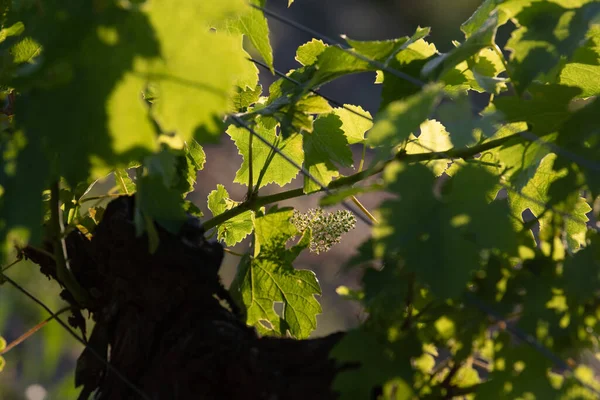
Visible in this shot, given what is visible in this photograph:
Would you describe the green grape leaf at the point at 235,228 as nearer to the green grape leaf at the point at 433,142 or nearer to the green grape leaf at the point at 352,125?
the green grape leaf at the point at 352,125

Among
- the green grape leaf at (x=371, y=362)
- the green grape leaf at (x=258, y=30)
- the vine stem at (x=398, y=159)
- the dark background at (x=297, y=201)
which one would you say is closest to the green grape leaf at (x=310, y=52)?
the green grape leaf at (x=258, y=30)

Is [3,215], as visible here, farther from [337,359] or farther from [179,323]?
[337,359]

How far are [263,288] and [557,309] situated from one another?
49cm

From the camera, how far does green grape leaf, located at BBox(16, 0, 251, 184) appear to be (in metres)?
0.67

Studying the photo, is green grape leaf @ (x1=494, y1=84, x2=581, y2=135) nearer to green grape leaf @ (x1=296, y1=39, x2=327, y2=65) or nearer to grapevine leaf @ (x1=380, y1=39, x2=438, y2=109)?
grapevine leaf @ (x1=380, y1=39, x2=438, y2=109)

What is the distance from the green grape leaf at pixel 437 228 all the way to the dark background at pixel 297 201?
81mm

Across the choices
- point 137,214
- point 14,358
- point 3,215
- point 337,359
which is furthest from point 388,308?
point 14,358

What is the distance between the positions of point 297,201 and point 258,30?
378 centimetres

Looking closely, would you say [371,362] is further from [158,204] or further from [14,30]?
[14,30]

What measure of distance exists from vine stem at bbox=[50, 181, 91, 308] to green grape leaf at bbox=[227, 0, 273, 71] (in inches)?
13.9

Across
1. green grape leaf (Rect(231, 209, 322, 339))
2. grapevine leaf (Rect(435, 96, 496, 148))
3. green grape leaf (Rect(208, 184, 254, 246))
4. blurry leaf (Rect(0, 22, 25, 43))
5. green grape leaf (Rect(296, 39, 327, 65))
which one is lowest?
green grape leaf (Rect(208, 184, 254, 246))

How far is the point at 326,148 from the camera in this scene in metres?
1.15

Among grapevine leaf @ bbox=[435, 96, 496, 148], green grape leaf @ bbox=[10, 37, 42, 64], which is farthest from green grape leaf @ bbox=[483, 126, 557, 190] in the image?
green grape leaf @ bbox=[10, 37, 42, 64]

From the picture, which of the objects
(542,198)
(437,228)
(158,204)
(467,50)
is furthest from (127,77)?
(542,198)
